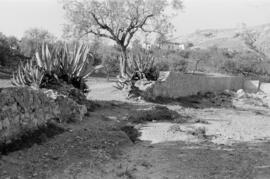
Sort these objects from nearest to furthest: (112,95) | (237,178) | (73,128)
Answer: (237,178)
(73,128)
(112,95)

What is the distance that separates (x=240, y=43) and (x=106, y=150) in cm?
7048

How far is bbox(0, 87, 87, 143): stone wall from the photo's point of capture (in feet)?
18.9

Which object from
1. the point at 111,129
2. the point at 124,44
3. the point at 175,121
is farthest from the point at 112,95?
the point at 124,44

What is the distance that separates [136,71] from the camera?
15078 millimetres

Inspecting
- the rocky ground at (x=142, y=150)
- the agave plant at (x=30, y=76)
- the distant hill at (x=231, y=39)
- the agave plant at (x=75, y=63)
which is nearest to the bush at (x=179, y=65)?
the rocky ground at (x=142, y=150)

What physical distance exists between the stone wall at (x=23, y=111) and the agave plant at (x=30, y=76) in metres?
1.96

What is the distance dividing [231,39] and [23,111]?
3162 inches

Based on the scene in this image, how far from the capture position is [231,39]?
81250 mm

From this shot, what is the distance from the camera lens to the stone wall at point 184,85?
1505 centimetres

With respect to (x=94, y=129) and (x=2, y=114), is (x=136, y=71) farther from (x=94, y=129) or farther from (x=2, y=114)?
(x=2, y=114)

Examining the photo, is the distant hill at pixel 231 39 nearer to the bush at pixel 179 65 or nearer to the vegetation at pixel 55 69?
the bush at pixel 179 65

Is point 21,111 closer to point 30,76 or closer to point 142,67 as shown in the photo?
point 30,76

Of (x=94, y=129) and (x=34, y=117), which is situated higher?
(x=34, y=117)

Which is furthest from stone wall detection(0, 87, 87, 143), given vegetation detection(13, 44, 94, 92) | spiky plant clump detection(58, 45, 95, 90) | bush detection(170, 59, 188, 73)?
bush detection(170, 59, 188, 73)
